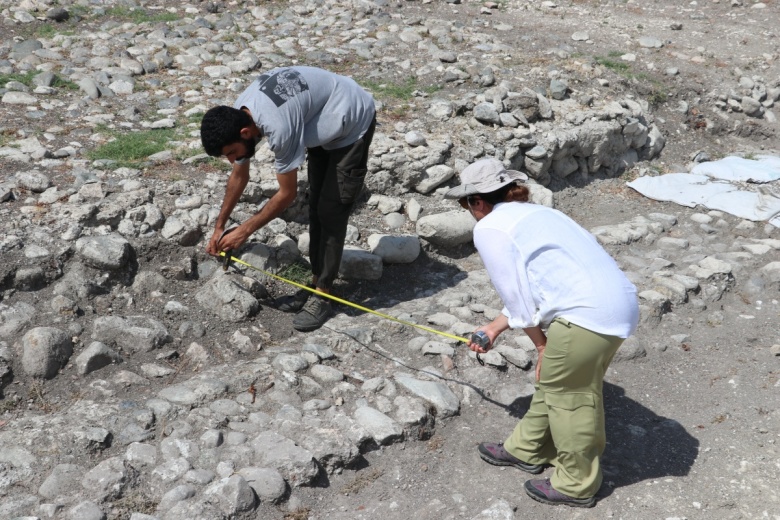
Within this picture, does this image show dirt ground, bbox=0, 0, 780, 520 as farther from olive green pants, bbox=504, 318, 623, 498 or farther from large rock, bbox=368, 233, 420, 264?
olive green pants, bbox=504, 318, 623, 498

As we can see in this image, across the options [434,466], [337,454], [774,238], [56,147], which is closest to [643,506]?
[434,466]

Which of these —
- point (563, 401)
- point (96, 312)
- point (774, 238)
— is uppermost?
point (563, 401)

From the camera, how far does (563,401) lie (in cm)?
357

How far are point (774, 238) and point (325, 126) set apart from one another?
464cm

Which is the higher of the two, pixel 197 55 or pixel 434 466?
pixel 197 55

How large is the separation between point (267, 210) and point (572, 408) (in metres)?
2.23

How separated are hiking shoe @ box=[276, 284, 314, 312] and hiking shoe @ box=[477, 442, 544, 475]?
5.87 feet

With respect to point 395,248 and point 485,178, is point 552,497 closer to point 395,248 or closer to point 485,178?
point 485,178

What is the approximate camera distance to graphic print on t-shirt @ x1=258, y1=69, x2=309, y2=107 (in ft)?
14.6

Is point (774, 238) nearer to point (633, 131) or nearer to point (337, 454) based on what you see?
point (633, 131)

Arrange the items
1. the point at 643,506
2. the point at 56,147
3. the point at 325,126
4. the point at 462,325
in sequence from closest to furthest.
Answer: the point at 643,506, the point at 325,126, the point at 462,325, the point at 56,147

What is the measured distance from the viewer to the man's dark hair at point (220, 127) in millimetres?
4270

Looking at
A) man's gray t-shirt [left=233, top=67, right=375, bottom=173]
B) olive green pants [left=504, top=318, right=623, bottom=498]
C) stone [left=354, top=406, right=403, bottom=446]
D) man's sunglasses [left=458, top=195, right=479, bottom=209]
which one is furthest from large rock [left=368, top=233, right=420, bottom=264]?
man's sunglasses [left=458, top=195, right=479, bottom=209]

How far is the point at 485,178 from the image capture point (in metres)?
3.43
